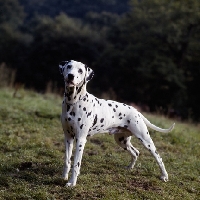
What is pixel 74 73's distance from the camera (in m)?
5.34

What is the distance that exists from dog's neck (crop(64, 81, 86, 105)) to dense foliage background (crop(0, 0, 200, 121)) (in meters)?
15.8

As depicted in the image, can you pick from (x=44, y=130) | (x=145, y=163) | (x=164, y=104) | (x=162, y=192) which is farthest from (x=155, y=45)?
(x=162, y=192)

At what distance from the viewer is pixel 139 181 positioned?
6469 millimetres

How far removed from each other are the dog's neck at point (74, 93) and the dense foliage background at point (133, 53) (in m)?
15.8

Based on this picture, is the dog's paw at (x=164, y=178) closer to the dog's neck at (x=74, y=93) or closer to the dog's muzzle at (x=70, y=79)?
the dog's neck at (x=74, y=93)

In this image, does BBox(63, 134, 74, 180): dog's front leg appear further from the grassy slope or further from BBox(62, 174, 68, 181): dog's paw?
the grassy slope

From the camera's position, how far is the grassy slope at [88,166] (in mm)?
5703

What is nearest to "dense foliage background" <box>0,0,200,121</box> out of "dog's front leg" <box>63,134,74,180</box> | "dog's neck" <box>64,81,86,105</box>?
"dog's front leg" <box>63,134,74,180</box>

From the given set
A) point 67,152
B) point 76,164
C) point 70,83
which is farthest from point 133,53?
point 70,83

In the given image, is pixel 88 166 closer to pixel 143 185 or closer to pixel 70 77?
pixel 143 185

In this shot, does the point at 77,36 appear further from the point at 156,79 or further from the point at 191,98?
the point at 191,98

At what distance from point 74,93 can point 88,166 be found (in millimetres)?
1950

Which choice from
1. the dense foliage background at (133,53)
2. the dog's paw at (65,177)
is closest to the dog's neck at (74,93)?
the dog's paw at (65,177)

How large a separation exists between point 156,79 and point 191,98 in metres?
2.67
